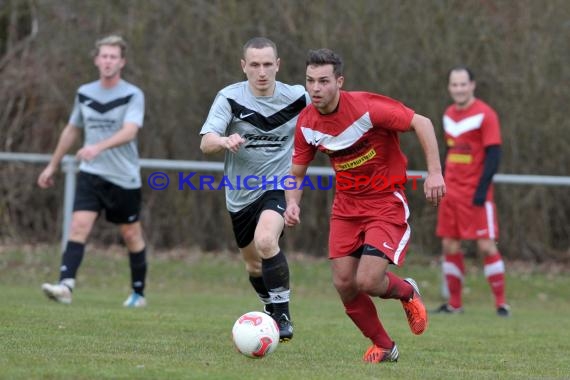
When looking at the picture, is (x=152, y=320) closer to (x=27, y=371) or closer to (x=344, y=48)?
(x=27, y=371)

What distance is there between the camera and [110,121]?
33.4ft

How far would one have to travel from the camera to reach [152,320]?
28.5 feet

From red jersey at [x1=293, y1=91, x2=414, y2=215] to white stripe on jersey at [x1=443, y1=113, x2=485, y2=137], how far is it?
450cm

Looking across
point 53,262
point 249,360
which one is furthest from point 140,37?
point 249,360

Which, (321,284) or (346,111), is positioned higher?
(346,111)

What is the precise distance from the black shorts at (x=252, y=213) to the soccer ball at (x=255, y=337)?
142cm

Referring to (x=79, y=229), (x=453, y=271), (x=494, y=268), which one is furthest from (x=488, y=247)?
(x=79, y=229)

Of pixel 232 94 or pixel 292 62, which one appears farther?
pixel 292 62

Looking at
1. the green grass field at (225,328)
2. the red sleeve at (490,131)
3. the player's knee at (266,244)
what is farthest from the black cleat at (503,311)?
the player's knee at (266,244)

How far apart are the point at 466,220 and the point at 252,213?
155 inches

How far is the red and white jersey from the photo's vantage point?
36.6ft

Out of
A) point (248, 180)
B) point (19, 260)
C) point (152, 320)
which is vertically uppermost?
point (248, 180)

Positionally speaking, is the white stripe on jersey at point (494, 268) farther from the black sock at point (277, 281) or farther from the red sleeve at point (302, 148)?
the red sleeve at point (302, 148)

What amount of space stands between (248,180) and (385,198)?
1.41 meters
